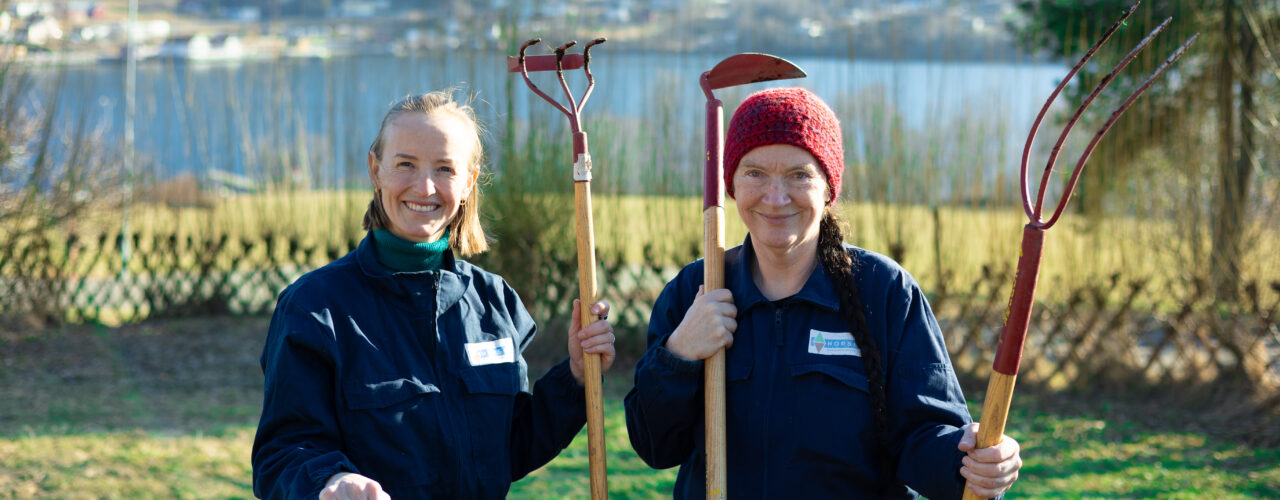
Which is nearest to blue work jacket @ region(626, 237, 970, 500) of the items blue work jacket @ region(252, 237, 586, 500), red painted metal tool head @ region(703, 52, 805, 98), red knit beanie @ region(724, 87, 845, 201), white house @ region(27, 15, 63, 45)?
A: red knit beanie @ region(724, 87, 845, 201)

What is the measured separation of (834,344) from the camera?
7.16 feet

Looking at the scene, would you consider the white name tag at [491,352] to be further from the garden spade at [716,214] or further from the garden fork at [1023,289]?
the garden fork at [1023,289]

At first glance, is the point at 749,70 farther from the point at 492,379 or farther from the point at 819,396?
the point at 492,379

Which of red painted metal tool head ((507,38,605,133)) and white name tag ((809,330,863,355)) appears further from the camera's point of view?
red painted metal tool head ((507,38,605,133))

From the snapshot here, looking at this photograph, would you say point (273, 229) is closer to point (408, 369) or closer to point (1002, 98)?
point (1002, 98)

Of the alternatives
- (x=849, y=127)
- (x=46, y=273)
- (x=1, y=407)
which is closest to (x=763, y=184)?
(x=849, y=127)

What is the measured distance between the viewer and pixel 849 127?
280 inches

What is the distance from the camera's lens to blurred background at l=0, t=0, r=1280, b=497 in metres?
5.82

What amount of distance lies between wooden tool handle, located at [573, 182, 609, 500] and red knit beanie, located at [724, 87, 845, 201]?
0.38 metres

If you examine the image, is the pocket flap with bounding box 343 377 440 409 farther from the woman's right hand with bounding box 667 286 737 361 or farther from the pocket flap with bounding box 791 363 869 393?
the pocket flap with bounding box 791 363 869 393

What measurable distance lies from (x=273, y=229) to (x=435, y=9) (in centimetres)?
238

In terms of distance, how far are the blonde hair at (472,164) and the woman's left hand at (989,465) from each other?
3.81ft

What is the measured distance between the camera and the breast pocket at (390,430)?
212cm

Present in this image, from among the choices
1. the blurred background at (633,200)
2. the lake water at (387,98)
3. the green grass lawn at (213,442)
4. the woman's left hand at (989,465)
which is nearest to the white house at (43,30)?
the blurred background at (633,200)
